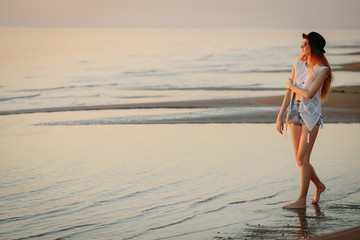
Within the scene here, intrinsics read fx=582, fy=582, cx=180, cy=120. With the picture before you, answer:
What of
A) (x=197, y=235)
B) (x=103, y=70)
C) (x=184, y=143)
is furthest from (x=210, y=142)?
(x=103, y=70)

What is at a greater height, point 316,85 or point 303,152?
point 316,85

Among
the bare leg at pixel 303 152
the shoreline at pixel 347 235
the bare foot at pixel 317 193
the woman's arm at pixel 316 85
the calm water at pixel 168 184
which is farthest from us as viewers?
the bare foot at pixel 317 193

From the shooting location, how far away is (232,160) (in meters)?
9.20

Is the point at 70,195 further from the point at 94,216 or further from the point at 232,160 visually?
the point at 232,160

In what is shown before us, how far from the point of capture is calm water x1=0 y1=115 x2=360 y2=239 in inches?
234

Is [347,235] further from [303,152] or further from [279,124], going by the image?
[279,124]

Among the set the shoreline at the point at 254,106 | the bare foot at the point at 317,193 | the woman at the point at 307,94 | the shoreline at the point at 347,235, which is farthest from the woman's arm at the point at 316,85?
the shoreline at the point at 254,106

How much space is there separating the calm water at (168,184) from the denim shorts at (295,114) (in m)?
1.00

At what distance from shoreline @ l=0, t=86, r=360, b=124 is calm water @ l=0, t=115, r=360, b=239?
1803 mm

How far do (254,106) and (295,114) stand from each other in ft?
34.9

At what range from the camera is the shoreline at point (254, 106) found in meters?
14.0

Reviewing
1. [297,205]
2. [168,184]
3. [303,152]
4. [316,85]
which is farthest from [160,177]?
[316,85]

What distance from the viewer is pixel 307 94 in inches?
240

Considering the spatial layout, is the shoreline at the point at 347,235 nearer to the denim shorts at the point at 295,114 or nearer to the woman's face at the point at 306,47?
the denim shorts at the point at 295,114
